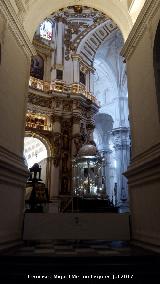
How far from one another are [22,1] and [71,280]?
212 inches

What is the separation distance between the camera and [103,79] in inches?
985

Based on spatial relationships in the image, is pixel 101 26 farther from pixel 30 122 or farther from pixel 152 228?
pixel 152 228

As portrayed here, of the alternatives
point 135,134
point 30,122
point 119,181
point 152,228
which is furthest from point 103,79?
point 152,228

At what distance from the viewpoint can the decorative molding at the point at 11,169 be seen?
13.7 ft

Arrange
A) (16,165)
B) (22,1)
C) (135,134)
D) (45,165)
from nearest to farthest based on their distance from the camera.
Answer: (16,165) < (135,134) < (22,1) < (45,165)

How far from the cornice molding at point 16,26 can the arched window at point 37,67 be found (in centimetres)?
1077

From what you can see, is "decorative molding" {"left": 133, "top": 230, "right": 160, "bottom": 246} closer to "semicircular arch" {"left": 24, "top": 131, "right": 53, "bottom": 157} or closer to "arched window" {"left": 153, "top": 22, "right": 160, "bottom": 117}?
"arched window" {"left": 153, "top": 22, "right": 160, "bottom": 117}

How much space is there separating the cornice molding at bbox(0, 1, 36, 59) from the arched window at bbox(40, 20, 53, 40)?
12746 mm

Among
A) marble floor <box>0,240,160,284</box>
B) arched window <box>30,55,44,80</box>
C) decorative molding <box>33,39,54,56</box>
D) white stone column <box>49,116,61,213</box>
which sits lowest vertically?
marble floor <box>0,240,160,284</box>

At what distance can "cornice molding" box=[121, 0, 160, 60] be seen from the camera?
4582 mm

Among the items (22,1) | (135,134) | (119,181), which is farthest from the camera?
(119,181)

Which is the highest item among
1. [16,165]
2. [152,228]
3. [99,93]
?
[99,93]

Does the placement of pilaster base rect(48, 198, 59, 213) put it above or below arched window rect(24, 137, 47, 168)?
below

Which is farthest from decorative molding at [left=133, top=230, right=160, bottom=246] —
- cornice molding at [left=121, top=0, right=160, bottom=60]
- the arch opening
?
the arch opening
